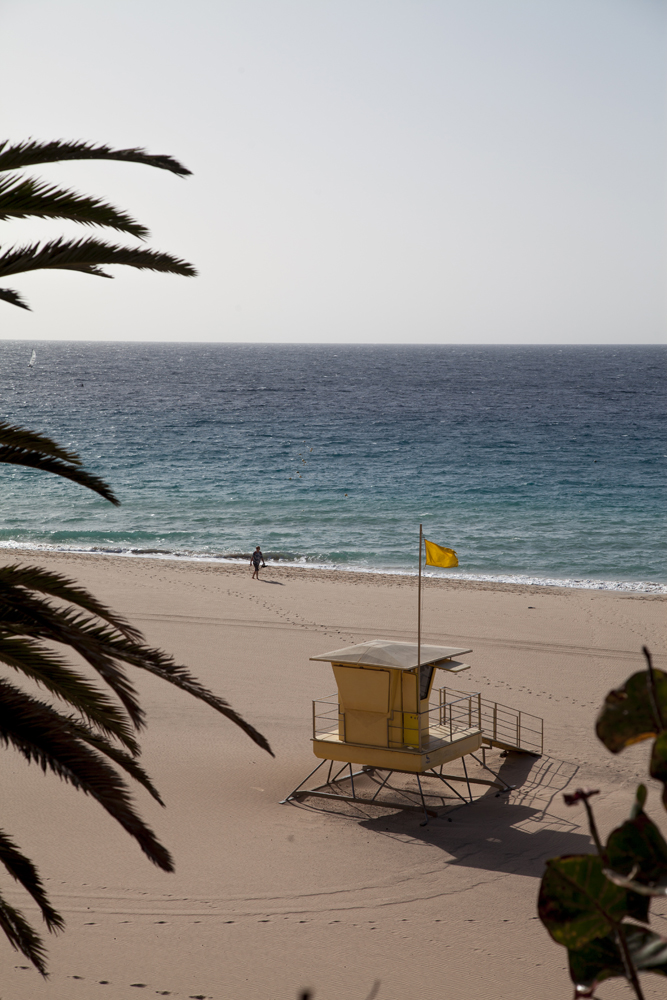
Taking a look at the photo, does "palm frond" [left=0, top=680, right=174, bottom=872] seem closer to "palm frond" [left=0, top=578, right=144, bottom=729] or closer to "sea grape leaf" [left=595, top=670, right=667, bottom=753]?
"palm frond" [left=0, top=578, right=144, bottom=729]

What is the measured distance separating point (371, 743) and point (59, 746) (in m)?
9.54

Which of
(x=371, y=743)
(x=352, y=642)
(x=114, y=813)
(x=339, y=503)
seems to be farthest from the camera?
(x=339, y=503)

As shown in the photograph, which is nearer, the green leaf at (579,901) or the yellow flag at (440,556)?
the green leaf at (579,901)

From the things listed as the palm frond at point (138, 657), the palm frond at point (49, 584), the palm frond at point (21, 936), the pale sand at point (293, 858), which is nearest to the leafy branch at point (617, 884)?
the palm frond at point (138, 657)

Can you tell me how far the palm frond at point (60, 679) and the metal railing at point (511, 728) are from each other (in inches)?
430

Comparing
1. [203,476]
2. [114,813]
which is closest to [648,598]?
[114,813]

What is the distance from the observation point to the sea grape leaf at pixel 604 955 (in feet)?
6.55

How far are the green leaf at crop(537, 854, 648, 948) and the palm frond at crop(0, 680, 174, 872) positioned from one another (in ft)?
15.1

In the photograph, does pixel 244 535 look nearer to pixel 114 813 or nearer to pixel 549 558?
pixel 549 558

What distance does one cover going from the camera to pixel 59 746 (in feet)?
20.3

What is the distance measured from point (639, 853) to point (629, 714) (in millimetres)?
307

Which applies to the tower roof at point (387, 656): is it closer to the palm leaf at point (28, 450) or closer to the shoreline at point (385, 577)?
the palm leaf at point (28, 450)

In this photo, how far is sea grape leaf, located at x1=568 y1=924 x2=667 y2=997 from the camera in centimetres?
200

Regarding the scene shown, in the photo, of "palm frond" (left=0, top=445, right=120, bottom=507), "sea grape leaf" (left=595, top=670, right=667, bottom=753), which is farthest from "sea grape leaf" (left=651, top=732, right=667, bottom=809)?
"palm frond" (left=0, top=445, right=120, bottom=507)
